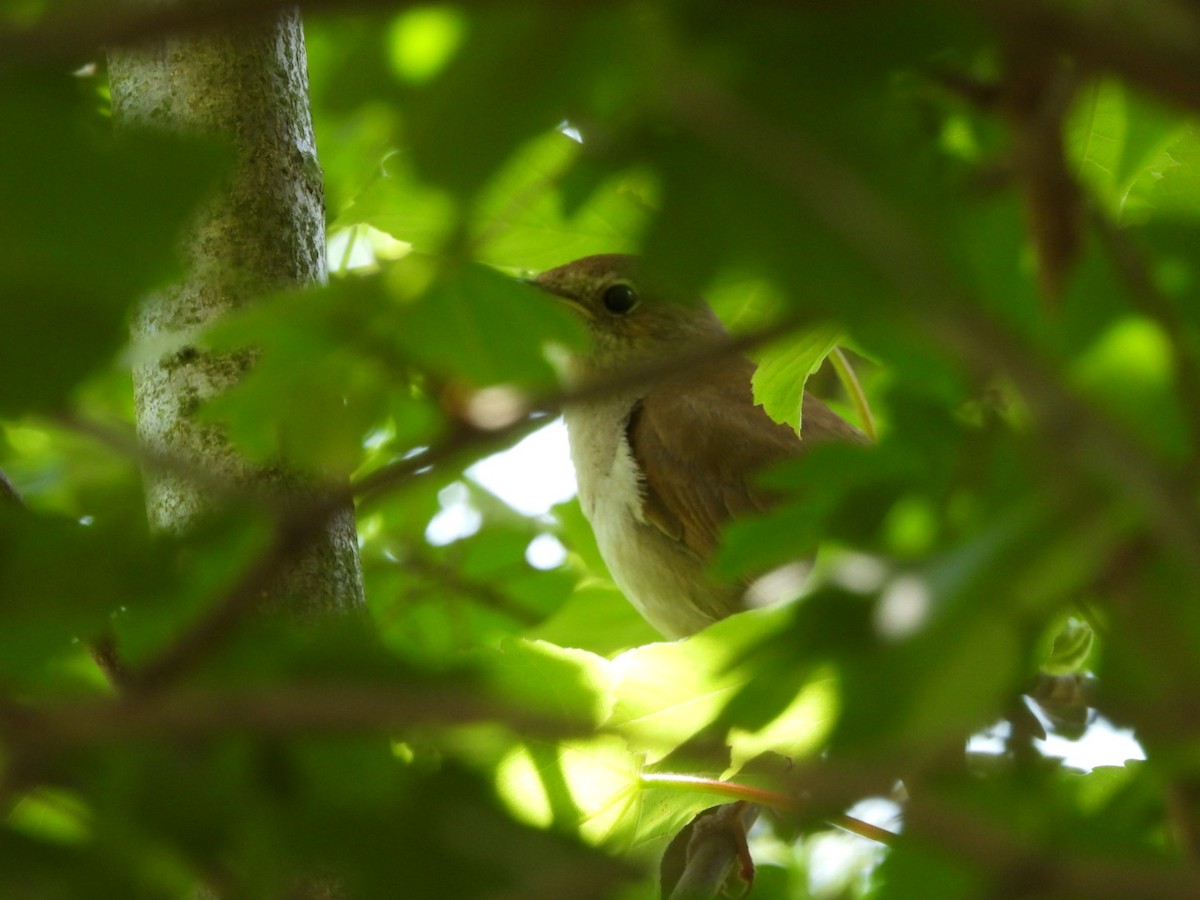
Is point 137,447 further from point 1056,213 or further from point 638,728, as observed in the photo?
point 638,728

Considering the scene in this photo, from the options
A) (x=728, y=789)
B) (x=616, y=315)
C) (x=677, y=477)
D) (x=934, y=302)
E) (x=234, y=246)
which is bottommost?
(x=616, y=315)

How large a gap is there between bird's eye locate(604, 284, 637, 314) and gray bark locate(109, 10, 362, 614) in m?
2.51

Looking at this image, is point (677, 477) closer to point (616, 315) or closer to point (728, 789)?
point (616, 315)

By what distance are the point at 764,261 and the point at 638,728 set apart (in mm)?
884

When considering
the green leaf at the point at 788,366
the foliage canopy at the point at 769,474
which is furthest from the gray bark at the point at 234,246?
the foliage canopy at the point at 769,474

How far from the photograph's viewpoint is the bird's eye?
486 centimetres

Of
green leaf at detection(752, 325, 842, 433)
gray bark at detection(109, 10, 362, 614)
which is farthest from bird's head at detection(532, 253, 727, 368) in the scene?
green leaf at detection(752, 325, 842, 433)

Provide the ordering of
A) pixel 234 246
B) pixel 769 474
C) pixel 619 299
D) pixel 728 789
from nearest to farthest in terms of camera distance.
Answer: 1. pixel 769 474
2. pixel 728 789
3. pixel 234 246
4. pixel 619 299

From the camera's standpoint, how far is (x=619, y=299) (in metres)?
4.91

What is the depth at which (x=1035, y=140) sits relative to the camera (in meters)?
0.73

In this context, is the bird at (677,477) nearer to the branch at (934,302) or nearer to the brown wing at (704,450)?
the brown wing at (704,450)

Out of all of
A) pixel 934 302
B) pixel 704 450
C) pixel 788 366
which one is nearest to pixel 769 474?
pixel 934 302

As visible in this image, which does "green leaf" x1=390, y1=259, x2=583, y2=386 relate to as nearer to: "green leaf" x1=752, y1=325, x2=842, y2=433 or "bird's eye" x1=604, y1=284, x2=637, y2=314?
"green leaf" x1=752, y1=325, x2=842, y2=433

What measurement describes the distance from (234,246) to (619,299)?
2.85 m
